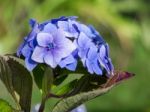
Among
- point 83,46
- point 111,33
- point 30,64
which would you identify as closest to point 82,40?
point 83,46

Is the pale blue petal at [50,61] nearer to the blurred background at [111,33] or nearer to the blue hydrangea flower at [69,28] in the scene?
the blue hydrangea flower at [69,28]

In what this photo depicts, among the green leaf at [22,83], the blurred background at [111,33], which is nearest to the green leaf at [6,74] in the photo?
the green leaf at [22,83]

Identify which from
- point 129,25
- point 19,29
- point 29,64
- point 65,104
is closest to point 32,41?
point 29,64

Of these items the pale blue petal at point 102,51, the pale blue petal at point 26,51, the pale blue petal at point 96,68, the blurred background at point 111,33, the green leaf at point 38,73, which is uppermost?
the pale blue petal at point 26,51

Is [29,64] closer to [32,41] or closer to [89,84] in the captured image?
[32,41]

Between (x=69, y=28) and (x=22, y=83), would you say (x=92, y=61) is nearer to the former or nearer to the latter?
(x=69, y=28)

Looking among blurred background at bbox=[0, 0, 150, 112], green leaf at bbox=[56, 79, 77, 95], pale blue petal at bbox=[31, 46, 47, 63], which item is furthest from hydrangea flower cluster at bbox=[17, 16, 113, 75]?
blurred background at bbox=[0, 0, 150, 112]
